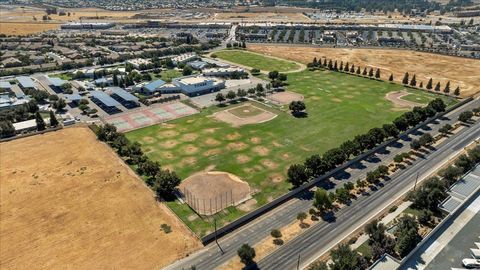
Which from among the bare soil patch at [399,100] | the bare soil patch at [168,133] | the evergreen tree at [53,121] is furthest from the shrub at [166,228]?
the bare soil patch at [399,100]

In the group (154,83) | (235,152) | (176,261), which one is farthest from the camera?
(154,83)

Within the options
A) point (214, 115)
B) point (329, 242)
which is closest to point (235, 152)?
point (214, 115)

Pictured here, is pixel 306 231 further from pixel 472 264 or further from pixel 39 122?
pixel 39 122

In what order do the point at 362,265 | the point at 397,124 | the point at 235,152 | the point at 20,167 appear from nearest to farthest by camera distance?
the point at 362,265
the point at 20,167
the point at 235,152
the point at 397,124

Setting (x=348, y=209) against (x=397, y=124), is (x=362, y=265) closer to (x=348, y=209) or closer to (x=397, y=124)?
(x=348, y=209)

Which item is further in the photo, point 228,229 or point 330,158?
point 330,158

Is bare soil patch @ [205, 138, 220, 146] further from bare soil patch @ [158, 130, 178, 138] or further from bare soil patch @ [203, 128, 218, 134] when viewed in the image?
bare soil patch @ [158, 130, 178, 138]

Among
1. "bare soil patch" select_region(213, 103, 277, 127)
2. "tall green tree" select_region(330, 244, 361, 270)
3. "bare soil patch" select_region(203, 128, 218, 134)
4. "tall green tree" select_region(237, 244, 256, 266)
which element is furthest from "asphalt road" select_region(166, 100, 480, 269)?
"bare soil patch" select_region(203, 128, 218, 134)
